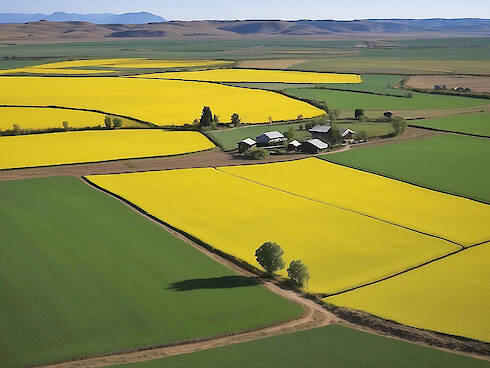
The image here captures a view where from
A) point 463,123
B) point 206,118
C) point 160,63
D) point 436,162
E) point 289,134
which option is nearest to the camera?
point 436,162

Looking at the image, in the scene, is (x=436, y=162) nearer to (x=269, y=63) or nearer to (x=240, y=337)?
Answer: (x=240, y=337)

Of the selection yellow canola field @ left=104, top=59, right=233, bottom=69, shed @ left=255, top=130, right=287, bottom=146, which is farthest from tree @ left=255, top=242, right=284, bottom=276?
yellow canola field @ left=104, top=59, right=233, bottom=69

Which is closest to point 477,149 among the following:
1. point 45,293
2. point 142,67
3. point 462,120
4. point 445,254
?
point 462,120

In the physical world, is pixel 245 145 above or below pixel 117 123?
below

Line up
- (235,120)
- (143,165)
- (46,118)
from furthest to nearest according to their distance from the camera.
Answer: (46,118), (235,120), (143,165)

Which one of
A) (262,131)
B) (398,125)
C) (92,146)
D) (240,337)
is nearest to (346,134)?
(398,125)

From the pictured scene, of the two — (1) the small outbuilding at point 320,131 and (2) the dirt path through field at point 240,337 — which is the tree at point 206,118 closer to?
(1) the small outbuilding at point 320,131

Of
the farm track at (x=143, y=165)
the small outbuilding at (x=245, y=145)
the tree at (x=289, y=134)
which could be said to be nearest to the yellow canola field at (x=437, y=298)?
the farm track at (x=143, y=165)
